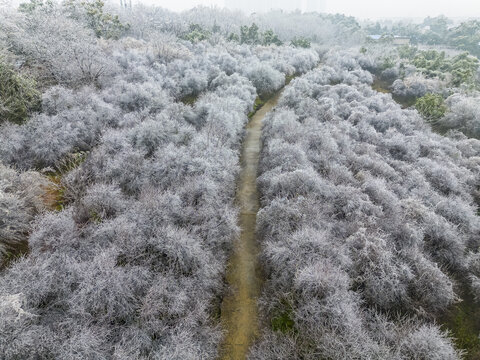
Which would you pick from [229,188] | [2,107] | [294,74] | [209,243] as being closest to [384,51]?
[294,74]

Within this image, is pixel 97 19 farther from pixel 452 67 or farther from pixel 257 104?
pixel 452 67

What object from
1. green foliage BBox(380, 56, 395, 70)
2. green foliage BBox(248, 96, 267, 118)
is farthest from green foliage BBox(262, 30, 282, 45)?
green foliage BBox(248, 96, 267, 118)

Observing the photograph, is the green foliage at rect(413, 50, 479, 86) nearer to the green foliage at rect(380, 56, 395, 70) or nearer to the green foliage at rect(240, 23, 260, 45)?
the green foliage at rect(380, 56, 395, 70)

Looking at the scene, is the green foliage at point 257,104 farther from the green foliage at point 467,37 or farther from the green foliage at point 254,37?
the green foliage at point 467,37

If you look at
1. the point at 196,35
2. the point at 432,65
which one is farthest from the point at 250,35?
the point at 432,65

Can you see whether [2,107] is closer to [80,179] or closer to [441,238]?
[80,179]
